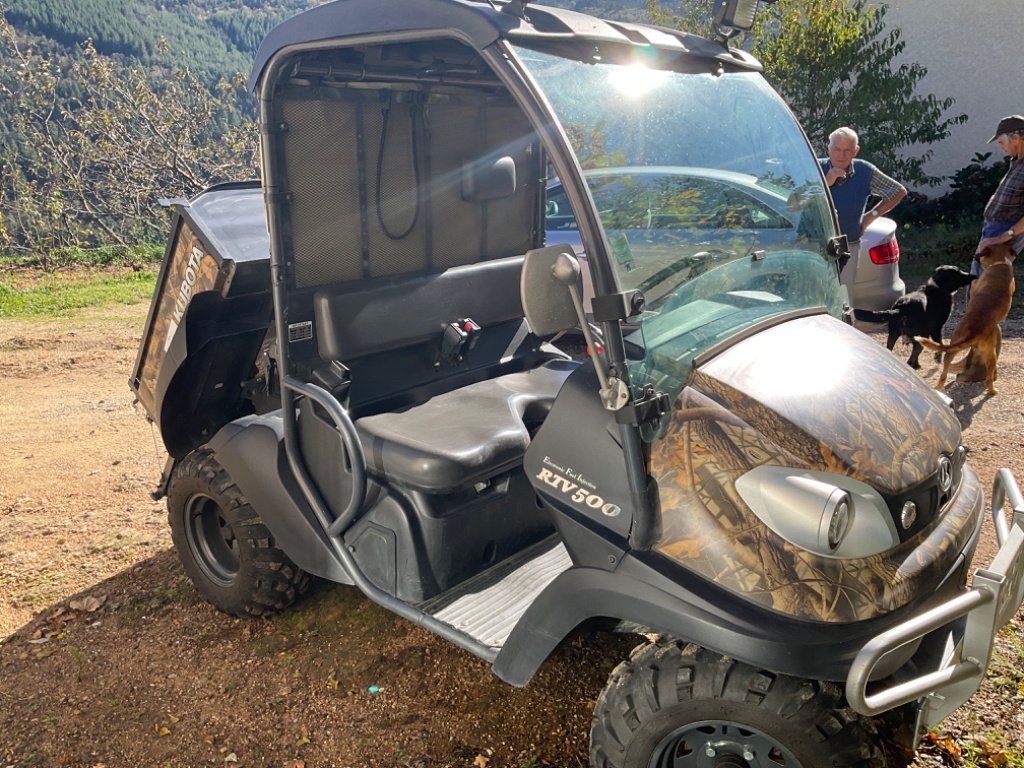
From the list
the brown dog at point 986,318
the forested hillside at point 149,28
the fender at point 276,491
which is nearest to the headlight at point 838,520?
the fender at point 276,491

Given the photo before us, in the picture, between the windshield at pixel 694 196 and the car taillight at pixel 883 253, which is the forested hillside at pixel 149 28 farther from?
the windshield at pixel 694 196

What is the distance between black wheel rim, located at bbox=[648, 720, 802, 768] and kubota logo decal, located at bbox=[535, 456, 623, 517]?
57 cm

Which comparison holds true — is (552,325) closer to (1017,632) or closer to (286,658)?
(286,658)

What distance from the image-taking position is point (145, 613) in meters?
3.53

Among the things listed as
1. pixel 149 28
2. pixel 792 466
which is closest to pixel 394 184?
pixel 792 466

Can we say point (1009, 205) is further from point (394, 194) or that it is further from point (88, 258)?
point (88, 258)

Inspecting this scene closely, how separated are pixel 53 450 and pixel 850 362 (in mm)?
5048

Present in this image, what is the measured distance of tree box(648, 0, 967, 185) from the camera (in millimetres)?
11664

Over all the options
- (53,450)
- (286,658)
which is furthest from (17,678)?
(53,450)

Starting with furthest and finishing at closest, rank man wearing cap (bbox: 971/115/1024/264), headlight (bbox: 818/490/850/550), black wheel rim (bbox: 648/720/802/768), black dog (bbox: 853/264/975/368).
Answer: black dog (bbox: 853/264/975/368), man wearing cap (bbox: 971/115/1024/264), black wheel rim (bbox: 648/720/802/768), headlight (bbox: 818/490/850/550)

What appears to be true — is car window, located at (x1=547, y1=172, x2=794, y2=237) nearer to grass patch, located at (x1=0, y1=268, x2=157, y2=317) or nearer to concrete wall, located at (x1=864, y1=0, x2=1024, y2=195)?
grass patch, located at (x1=0, y1=268, x2=157, y2=317)

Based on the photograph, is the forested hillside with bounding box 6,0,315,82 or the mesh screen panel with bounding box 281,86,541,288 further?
the forested hillside with bounding box 6,0,315,82

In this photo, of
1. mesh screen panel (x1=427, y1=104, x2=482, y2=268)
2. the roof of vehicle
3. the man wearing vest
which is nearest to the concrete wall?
the man wearing vest

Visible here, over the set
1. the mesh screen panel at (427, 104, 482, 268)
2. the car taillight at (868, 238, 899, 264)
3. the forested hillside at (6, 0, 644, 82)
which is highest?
the mesh screen panel at (427, 104, 482, 268)
